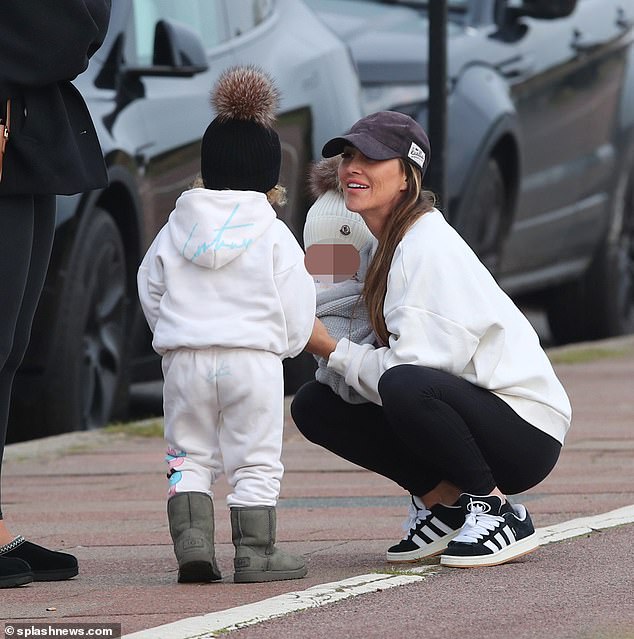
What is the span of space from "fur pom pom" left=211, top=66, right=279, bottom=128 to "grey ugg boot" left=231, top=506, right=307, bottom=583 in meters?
0.88

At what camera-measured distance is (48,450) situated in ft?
21.7

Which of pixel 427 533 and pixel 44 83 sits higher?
pixel 44 83

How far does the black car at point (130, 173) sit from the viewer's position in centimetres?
661

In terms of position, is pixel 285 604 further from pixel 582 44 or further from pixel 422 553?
pixel 582 44

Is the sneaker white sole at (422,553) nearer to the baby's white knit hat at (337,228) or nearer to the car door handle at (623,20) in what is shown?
the baby's white knit hat at (337,228)

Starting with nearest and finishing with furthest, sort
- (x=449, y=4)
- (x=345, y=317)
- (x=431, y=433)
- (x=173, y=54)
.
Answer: (x=431, y=433)
(x=345, y=317)
(x=173, y=54)
(x=449, y=4)

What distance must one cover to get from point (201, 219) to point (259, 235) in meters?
0.13

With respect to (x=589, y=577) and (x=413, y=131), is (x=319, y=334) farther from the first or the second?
(x=589, y=577)

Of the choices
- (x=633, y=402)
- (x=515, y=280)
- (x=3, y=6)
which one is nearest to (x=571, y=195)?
(x=515, y=280)

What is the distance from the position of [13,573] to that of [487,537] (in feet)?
3.54

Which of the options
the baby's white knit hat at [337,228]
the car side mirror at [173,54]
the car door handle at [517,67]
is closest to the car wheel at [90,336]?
the car side mirror at [173,54]

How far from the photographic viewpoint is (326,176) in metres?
4.68

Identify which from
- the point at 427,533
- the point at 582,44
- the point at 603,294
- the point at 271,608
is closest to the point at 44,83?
the point at 271,608

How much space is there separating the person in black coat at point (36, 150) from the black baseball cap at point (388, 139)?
1.99 ft
